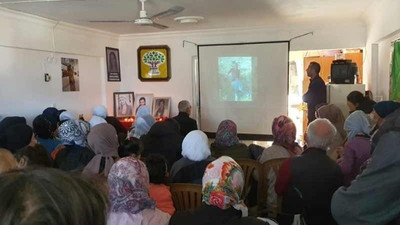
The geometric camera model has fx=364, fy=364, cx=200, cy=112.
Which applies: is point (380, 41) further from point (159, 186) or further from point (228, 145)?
point (159, 186)

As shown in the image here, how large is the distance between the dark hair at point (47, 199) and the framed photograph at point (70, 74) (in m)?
5.54

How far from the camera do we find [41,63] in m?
5.28

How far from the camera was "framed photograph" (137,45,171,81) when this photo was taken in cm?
697

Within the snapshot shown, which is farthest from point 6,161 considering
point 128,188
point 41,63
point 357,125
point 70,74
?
point 70,74

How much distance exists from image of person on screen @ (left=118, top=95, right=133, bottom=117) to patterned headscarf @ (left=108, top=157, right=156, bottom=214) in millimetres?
5121

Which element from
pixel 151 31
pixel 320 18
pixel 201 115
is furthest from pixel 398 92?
pixel 151 31

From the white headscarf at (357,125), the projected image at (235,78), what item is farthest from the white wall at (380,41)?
the projected image at (235,78)

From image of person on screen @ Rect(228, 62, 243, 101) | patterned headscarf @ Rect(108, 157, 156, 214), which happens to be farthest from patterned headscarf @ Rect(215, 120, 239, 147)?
image of person on screen @ Rect(228, 62, 243, 101)

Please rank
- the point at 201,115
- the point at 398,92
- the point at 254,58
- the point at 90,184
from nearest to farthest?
the point at 90,184 → the point at 398,92 → the point at 254,58 → the point at 201,115

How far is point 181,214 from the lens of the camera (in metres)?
1.90

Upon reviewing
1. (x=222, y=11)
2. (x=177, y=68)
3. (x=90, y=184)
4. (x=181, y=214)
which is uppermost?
(x=222, y=11)

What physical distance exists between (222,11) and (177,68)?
7.39ft

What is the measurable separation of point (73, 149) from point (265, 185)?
1644mm

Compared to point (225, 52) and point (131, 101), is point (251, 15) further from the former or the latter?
point (131, 101)
